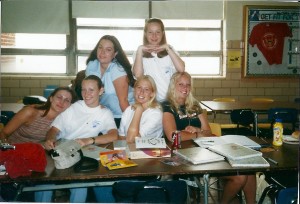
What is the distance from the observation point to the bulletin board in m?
6.21

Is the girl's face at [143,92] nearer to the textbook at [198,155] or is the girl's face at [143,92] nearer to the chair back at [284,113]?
the textbook at [198,155]

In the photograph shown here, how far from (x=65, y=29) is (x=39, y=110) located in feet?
11.7

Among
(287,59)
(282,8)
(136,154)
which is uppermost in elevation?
(282,8)

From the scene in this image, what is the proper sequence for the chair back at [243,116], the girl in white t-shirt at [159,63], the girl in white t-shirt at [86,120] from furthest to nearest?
the chair back at [243,116] → the girl in white t-shirt at [159,63] → the girl in white t-shirt at [86,120]

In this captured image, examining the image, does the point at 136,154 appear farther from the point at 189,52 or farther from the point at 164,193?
the point at 189,52


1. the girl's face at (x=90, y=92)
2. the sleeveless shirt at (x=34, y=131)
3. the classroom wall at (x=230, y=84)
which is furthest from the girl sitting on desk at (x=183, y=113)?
the classroom wall at (x=230, y=84)

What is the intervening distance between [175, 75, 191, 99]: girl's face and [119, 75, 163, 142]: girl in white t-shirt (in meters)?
0.25

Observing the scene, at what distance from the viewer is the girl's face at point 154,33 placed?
3.13 m

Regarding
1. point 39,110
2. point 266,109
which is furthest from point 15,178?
point 266,109

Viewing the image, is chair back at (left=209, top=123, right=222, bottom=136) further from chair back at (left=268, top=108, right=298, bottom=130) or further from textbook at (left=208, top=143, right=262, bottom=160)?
chair back at (left=268, top=108, right=298, bottom=130)

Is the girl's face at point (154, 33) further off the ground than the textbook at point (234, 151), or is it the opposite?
the girl's face at point (154, 33)

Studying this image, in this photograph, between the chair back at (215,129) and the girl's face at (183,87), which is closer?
the girl's face at (183,87)

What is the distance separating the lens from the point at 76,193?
97.7 inches

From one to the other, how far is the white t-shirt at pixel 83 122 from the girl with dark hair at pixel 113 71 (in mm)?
332
